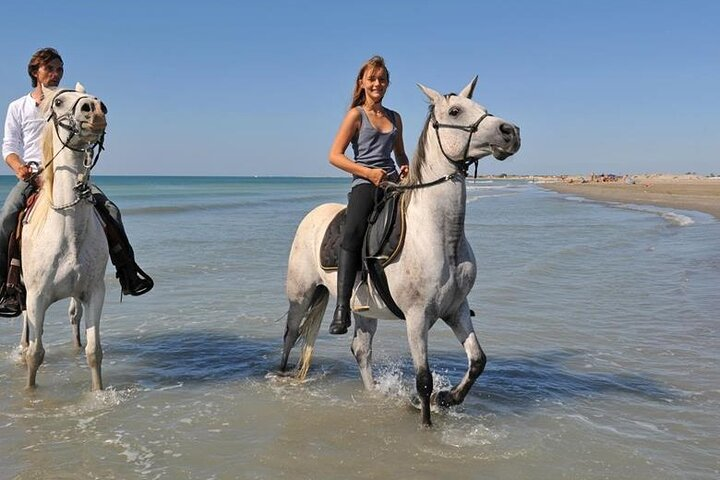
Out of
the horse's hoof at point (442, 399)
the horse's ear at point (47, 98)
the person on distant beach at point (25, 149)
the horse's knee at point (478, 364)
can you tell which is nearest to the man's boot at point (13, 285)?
the person on distant beach at point (25, 149)

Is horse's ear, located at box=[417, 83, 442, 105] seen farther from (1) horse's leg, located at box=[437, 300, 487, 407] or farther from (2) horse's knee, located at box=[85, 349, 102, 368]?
(2) horse's knee, located at box=[85, 349, 102, 368]

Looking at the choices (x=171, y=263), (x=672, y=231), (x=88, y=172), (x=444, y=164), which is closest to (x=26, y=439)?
(x=88, y=172)

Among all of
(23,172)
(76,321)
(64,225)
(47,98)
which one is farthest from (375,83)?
(76,321)

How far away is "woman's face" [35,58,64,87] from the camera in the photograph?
585 cm

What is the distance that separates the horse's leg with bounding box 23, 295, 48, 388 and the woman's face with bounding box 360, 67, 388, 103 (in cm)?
341

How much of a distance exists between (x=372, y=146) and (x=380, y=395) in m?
2.35

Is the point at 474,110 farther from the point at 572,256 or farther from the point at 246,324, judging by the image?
the point at 572,256

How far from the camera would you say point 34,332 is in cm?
560

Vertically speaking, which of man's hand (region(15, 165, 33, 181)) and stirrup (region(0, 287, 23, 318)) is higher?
man's hand (region(15, 165, 33, 181))

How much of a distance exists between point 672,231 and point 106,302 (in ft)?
59.7

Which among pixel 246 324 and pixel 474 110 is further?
pixel 246 324

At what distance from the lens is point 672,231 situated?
2091cm

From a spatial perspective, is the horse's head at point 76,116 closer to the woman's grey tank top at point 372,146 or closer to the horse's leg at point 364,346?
the woman's grey tank top at point 372,146

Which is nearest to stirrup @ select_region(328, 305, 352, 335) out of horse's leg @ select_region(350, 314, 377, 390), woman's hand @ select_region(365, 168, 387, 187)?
horse's leg @ select_region(350, 314, 377, 390)
